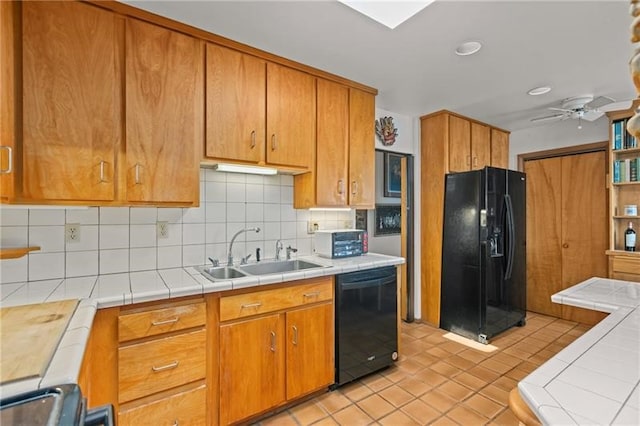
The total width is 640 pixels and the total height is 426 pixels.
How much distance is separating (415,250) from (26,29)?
367 cm

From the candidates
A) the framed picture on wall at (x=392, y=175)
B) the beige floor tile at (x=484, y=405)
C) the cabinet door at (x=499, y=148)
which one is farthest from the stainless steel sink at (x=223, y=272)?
the cabinet door at (x=499, y=148)

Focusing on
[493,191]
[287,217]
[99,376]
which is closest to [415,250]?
[493,191]

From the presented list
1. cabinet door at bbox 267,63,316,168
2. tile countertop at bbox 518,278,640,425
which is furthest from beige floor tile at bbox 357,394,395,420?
cabinet door at bbox 267,63,316,168

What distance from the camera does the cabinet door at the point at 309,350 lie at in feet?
6.51

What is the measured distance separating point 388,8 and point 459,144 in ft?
7.31

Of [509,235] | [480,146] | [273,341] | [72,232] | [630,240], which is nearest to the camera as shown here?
[72,232]

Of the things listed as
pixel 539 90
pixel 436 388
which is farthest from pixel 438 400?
pixel 539 90

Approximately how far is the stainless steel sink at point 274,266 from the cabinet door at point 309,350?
1.29 ft

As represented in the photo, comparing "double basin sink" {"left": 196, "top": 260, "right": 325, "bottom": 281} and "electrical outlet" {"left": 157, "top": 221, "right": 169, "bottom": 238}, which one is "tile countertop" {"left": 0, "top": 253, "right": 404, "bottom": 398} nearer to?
"double basin sink" {"left": 196, "top": 260, "right": 325, "bottom": 281}

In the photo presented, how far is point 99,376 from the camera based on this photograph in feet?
4.57

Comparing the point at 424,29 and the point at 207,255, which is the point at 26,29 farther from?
the point at 424,29

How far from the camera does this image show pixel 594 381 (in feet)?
2.69

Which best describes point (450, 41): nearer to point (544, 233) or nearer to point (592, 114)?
point (592, 114)

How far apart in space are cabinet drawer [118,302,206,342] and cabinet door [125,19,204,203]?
0.66m
